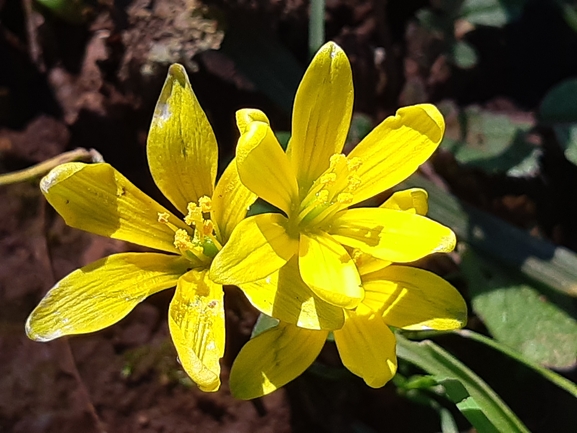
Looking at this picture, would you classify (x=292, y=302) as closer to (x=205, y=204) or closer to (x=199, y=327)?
(x=199, y=327)

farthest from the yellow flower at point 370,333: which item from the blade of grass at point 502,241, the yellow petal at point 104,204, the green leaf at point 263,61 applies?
the green leaf at point 263,61

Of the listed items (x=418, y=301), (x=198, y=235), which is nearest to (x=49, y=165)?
(x=198, y=235)

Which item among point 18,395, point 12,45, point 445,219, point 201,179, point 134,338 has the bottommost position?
point 18,395

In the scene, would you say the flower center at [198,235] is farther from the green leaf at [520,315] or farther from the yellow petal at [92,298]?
the green leaf at [520,315]

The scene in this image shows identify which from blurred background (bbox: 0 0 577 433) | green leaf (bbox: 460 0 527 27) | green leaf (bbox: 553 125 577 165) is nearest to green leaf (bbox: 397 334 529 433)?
blurred background (bbox: 0 0 577 433)

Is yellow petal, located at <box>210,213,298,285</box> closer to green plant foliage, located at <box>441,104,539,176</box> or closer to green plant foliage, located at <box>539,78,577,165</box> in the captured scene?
green plant foliage, located at <box>441,104,539,176</box>

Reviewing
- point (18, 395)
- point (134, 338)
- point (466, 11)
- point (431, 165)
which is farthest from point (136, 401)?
point (466, 11)

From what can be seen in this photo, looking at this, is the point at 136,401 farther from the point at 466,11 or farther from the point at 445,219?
the point at 466,11

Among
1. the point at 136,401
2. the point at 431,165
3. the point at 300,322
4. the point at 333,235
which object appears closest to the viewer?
the point at 300,322
